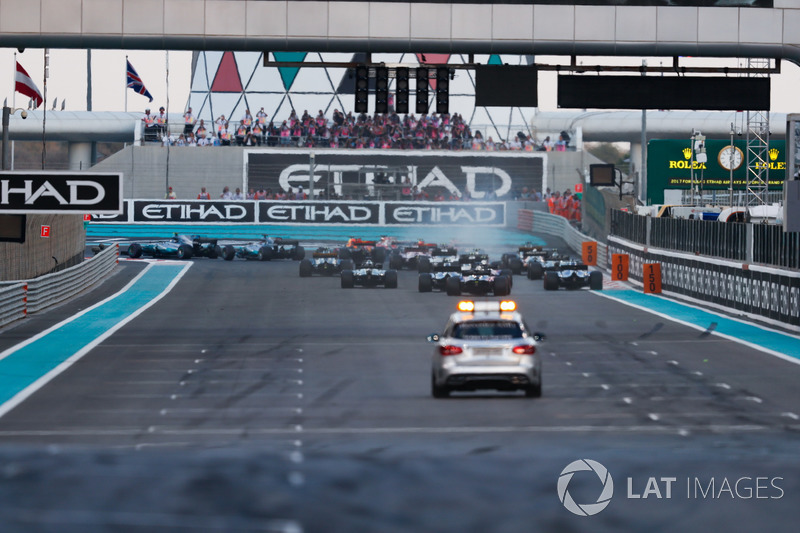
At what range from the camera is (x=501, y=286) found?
3794 centimetres

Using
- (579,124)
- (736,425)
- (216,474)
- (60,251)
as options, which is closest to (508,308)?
(736,425)

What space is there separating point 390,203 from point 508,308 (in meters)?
49.2

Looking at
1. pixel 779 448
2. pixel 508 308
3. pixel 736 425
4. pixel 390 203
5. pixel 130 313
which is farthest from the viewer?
pixel 390 203

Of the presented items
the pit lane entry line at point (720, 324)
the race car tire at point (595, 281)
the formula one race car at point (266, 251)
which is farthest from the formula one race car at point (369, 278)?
the formula one race car at point (266, 251)

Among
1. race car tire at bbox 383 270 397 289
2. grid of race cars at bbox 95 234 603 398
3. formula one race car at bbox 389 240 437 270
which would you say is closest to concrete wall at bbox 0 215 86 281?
grid of race cars at bbox 95 234 603 398

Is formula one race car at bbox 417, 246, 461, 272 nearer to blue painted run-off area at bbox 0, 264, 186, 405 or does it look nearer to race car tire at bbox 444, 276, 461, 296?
race car tire at bbox 444, 276, 461, 296

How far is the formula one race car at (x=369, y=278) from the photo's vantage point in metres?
42.2

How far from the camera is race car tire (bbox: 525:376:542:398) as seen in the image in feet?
61.9

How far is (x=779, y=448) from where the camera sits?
1489cm

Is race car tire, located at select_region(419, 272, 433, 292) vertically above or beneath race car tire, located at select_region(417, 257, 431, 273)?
beneath

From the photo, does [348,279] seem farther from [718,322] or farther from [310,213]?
[310,213]

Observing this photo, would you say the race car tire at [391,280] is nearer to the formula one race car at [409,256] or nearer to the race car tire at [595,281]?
the race car tire at [595,281]

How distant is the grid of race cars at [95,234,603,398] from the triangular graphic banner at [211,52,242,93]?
93.0ft

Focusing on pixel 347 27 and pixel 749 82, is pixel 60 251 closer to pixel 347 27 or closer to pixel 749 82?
pixel 347 27
